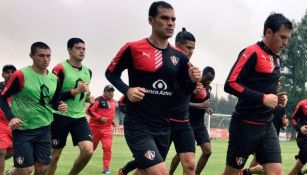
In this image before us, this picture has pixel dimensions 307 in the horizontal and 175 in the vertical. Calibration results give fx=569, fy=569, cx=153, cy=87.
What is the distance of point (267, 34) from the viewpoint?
748 centimetres

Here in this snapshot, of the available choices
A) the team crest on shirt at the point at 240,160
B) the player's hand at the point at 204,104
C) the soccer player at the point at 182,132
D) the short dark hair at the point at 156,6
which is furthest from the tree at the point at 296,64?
the short dark hair at the point at 156,6

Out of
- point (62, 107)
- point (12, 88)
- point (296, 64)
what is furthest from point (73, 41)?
point (296, 64)

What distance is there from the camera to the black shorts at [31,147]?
8430 mm

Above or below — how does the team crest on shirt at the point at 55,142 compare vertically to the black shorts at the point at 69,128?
below

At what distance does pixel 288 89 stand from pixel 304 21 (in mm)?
10316

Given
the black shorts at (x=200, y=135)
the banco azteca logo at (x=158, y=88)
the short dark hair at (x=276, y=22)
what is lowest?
the black shorts at (x=200, y=135)

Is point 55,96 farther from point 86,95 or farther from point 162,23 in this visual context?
point 162,23

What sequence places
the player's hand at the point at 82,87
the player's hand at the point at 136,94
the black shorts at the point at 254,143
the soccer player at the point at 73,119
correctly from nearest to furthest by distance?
the player's hand at the point at 136,94
the black shorts at the point at 254,143
the player's hand at the point at 82,87
the soccer player at the point at 73,119

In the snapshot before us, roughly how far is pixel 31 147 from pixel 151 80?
2.88m

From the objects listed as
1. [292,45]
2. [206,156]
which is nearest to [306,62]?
[292,45]

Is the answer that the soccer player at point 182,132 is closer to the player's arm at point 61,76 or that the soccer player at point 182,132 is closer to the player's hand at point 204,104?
the player's hand at point 204,104

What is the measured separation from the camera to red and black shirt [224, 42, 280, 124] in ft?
23.7

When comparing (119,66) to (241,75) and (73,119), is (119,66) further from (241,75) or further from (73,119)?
(73,119)

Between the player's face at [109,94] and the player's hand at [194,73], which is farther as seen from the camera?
the player's face at [109,94]
